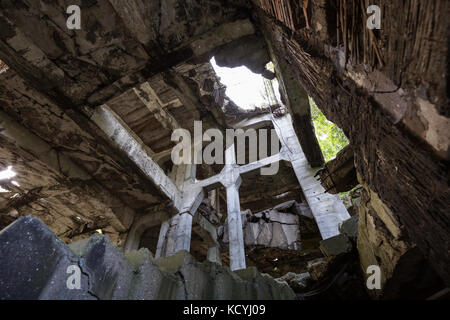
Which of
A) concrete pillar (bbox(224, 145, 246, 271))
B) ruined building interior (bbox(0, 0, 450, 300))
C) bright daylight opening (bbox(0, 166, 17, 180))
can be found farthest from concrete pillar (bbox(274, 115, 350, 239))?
bright daylight opening (bbox(0, 166, 17, 180))

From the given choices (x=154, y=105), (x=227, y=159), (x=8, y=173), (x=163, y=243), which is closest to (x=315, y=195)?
(x=227, y=159)

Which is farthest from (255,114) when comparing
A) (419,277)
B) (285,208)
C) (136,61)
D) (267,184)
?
(419,277)

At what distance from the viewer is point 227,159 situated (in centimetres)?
910

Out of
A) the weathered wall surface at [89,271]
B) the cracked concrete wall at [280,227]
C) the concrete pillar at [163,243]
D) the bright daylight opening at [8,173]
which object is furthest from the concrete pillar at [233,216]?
the bright daylight opening at [8,173]

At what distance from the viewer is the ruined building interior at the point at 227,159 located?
91 cm

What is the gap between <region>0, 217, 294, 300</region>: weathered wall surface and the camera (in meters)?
0.89

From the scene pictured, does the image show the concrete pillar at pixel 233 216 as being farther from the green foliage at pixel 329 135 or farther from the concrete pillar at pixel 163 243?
the green foliage at pixel 329 135

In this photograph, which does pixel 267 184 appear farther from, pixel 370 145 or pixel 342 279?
pixel 370 145

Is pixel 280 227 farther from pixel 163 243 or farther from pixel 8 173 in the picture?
pixel 8 173

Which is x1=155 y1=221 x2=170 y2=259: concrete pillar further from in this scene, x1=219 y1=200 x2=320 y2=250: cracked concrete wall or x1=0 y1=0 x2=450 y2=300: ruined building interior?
x1=219 y1=200 x2=320 y2=250: cracked concrete wall

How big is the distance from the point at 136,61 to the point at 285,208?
6460mm

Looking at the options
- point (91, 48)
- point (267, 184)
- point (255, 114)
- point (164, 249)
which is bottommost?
point (164, 249)

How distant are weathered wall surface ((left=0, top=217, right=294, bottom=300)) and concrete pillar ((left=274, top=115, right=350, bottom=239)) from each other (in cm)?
392
